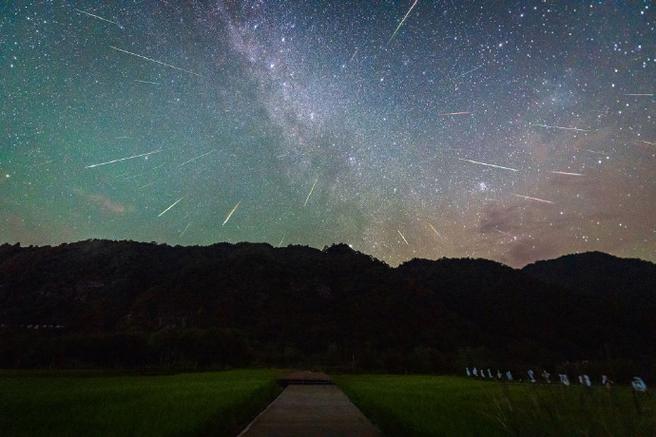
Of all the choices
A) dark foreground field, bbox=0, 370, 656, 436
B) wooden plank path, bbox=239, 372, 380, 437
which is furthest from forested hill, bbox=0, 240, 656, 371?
wooden plank path, bbox=239, 372, 380, 437

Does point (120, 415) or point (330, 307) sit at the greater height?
point (330, 307)

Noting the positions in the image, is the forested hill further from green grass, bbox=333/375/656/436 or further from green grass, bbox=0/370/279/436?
green grass, bbox=333/375/656/436

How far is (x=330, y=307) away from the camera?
3022 inches

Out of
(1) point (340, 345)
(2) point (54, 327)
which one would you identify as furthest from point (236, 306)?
(2) point (54, 327)

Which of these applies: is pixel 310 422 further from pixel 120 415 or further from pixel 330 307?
pixel 330 307

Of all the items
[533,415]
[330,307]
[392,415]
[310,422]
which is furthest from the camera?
[330,307]

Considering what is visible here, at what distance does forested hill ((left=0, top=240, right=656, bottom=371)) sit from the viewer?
6091cm

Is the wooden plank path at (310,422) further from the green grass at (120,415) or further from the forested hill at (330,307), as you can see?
the forested hill at (330,307)

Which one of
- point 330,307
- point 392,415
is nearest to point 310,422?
point 392,415

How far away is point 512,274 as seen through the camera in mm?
79375

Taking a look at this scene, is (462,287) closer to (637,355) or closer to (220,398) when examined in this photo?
(637,355)

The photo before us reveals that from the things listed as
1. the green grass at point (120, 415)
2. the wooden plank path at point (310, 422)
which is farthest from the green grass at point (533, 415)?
the green grass at point (120, 415)

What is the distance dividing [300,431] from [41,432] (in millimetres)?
3953

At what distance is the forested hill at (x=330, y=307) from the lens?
200 ft
